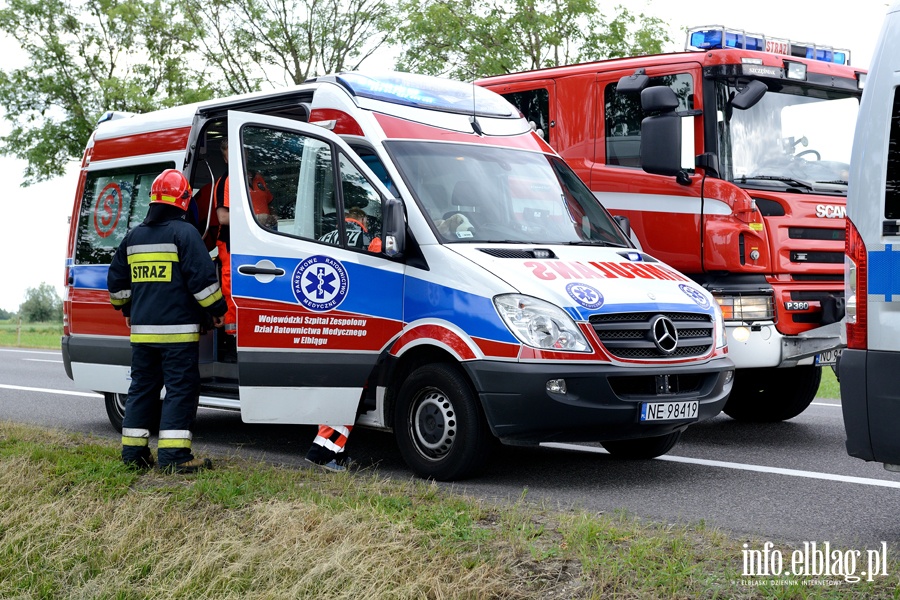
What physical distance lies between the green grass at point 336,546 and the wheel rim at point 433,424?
0.35 m

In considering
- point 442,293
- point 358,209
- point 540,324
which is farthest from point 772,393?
point 358,209

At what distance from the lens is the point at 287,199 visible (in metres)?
7.29

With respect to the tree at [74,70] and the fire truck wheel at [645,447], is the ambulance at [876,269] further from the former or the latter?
the tree at [74,70]

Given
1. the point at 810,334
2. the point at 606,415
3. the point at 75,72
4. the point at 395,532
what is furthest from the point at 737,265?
the point at 75,72

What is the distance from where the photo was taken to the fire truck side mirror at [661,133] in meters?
8.34

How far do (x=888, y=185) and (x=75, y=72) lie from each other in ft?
88.3

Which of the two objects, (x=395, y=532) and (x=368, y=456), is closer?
(x=395, y=532)

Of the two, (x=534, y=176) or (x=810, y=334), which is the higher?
(x=534, y=176)

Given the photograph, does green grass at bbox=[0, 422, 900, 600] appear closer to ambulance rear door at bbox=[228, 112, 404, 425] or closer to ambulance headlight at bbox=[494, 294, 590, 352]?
ambulance rear door at bbox=[228, 112, 404, 425]

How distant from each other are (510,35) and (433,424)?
17.3 meters

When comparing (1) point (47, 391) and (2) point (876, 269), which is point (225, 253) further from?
(1) point (47, 391)

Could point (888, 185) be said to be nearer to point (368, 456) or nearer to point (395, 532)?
point (395, 532)

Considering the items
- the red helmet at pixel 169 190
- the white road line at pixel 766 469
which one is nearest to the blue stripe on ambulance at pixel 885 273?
the white road line at pixel 766 469

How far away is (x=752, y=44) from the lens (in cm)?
884
